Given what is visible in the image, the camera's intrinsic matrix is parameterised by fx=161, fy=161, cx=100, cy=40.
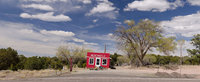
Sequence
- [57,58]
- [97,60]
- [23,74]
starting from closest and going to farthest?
[23,74] < [97,60] < [57,58]

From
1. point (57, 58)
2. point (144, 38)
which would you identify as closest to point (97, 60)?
point (144, 38)

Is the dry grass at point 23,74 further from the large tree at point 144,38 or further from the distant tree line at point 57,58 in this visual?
the large tree at point 144,38

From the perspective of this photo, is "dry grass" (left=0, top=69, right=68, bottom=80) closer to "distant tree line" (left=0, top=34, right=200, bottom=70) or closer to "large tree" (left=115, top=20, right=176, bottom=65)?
"distant tree line" (left=0, top=34, right=200, bottom=70)

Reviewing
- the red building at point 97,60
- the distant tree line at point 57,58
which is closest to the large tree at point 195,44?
the distant tree line at point 57,58

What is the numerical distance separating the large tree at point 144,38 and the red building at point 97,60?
21.7 ft

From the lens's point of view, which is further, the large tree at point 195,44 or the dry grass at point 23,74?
the large tree at point 195,44

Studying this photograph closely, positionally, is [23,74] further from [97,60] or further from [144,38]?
[144,38]

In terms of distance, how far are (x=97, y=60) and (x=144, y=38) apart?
10.6 metres

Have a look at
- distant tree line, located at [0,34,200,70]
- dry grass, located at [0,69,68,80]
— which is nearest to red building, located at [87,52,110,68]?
distant tree line, located at [0,34,200,70]

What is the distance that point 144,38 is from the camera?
31828mm

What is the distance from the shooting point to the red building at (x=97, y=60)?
28.2 meters

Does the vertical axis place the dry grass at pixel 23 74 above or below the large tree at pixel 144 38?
below

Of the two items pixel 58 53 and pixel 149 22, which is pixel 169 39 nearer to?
pixel 149 22

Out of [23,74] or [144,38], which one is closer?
[23,74]
